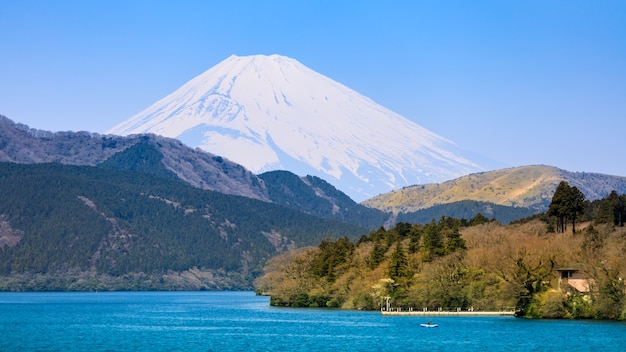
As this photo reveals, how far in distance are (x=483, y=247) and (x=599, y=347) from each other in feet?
198

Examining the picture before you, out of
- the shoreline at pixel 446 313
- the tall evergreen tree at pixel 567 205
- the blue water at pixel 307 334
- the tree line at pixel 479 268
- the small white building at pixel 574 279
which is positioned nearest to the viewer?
the blue water at pixel 307 334

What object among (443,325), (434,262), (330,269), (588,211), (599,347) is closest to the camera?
(599,347)

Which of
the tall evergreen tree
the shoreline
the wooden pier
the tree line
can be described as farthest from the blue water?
the tall evergreen tree

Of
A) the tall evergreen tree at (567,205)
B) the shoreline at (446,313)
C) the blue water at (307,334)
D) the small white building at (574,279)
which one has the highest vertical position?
the tall evergreen tree at (567,205)

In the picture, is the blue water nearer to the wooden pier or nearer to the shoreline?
the shoreline

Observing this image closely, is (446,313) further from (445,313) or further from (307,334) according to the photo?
(307,334)

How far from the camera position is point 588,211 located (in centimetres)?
19425

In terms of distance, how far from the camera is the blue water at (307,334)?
282 ft

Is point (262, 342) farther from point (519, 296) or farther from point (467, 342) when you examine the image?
point (519, 296)

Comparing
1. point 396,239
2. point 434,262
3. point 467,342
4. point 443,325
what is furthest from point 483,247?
point 467,342

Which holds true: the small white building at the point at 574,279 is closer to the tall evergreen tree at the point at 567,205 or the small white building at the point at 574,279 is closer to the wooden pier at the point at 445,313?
the wooden pier at the point at 445,313

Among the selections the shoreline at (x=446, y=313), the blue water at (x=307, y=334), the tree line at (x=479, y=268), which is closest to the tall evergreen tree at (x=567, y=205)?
the tree line at (x=479, y=268)


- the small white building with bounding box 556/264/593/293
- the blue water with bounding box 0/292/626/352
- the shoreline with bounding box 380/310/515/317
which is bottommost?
the blue water with bounding box 0/292/626/352

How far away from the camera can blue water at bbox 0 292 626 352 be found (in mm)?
85812
